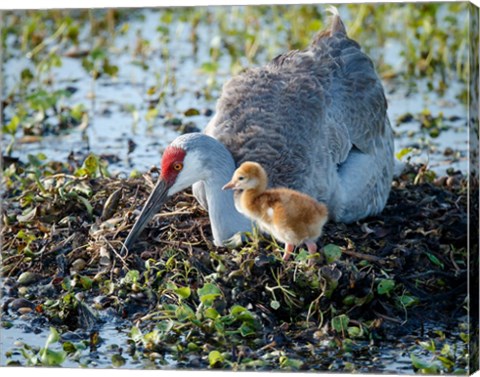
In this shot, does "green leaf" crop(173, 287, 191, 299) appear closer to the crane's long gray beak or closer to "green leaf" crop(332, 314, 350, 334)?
the crane's long gray beak

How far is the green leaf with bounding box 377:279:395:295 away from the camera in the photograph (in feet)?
23.2

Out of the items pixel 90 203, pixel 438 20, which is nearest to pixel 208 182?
pixel 90 203

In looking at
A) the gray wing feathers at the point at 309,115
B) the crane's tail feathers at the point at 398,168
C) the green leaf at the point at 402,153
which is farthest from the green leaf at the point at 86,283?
the green leaf at the point at 402,153

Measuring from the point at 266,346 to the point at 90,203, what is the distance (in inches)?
75.3

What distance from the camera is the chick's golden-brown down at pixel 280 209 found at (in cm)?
706

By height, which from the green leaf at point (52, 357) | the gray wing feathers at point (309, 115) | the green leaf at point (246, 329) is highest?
the gray wing feathers at point (309, 115)

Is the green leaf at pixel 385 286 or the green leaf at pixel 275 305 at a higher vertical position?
the green leaf at pixel 385 286

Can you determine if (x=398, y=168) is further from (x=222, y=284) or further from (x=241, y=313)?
(x=241, y=313)

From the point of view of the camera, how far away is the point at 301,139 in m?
7.87

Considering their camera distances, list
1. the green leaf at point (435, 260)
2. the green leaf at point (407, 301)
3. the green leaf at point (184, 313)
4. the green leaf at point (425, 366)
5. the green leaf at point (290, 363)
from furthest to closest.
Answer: the green leaf at point (435, 260), the green leaf at point (407, 301), the green leaf at point (184, 313), the green leaf at point (290, 363), the green leaf at point (425, 366)

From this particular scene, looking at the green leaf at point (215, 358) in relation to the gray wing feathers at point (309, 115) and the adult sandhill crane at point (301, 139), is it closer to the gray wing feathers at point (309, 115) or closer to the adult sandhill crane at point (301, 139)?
the adult sandhill crane at point (301, 139)

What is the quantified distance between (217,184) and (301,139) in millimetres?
598

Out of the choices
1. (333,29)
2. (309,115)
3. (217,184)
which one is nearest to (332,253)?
(217,184)

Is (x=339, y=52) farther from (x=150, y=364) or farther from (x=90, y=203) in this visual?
(x=150, y=364)
